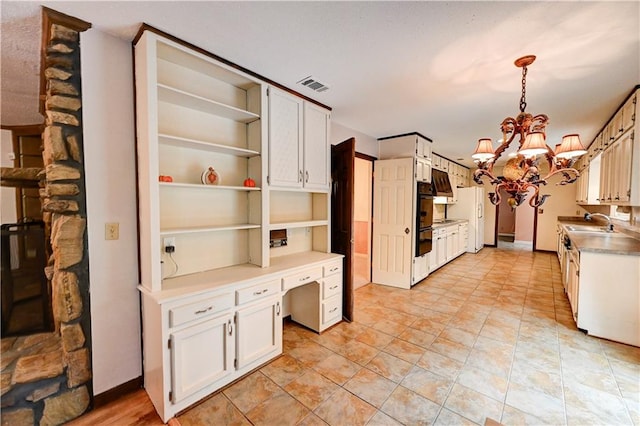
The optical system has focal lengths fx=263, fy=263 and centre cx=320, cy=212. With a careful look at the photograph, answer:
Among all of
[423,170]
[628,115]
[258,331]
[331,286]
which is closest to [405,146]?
[423,170]

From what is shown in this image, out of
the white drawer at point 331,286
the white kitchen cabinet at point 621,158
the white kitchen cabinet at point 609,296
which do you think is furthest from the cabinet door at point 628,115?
the white drawer at point 331,286

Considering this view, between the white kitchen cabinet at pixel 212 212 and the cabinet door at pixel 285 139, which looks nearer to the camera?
the white kitchen cabinet at pixel 212 212

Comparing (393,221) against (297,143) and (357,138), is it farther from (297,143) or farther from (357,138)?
(297,143)

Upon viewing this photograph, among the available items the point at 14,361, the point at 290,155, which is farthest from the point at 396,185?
the point at 14,361

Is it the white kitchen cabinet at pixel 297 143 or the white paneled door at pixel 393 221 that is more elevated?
the white kitchen cabinet at pixel 297 143

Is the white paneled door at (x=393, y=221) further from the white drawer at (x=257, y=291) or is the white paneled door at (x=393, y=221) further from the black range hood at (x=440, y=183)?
the white drawer at (x=257, y=291)

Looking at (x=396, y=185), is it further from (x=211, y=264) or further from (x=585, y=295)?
(x=211, y=264)

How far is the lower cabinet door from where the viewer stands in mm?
1754

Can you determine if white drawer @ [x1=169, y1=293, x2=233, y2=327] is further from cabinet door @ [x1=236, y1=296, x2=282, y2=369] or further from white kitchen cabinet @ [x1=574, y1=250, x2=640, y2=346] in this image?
white kitchen cabinet @ [x1=574, y1=250, x2=640, y2=346]

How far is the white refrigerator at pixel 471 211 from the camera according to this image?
7078 mm

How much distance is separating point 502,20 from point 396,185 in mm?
2800

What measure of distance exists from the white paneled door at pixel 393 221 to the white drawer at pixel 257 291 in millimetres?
2605

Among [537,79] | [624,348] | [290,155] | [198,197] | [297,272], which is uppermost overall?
[537,79]

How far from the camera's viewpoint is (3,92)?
2.48 m
